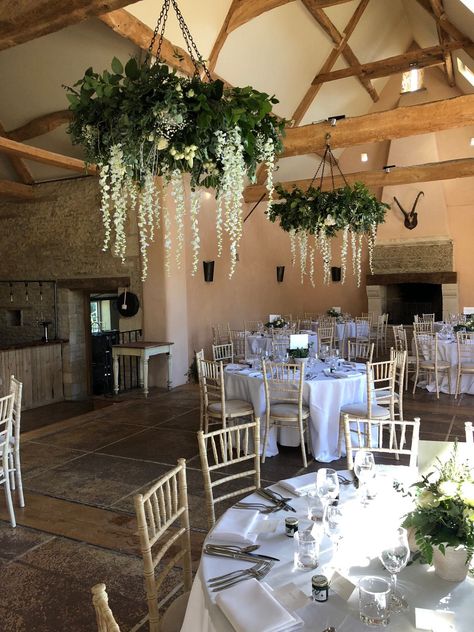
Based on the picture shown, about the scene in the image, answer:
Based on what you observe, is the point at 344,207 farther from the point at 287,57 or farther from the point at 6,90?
the point at 6,90

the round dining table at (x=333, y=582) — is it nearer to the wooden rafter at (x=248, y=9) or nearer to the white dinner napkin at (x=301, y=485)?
the white dinner napkin at (x=301, y=485)

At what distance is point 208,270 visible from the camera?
9.73 meters

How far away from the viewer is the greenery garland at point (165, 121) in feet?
8.14

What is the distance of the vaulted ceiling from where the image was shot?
21.7 ft

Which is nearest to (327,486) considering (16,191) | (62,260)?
(62,260)

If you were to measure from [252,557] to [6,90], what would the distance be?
886cm

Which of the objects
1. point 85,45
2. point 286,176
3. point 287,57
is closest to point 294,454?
point 85,45

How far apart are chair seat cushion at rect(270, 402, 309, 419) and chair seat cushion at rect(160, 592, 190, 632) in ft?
9.42

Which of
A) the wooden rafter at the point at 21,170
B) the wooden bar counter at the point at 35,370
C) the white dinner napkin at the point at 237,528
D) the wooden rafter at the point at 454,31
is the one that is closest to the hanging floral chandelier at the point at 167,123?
the white dinner napkin at the point at 237,528

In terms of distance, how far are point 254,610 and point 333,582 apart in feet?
1.07

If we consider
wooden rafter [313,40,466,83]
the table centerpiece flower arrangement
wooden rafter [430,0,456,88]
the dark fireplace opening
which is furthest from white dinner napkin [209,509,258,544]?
the dark fireplace opening

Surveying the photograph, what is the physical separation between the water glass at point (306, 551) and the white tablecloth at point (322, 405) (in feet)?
10.5

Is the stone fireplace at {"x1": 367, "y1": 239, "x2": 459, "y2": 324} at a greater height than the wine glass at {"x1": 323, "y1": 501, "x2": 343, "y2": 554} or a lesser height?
greater

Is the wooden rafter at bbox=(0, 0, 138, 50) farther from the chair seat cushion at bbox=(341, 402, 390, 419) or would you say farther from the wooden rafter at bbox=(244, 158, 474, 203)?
the wooden rafter at bbox=(244, 158, 474, 203)
